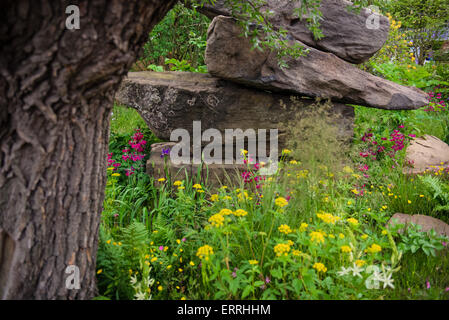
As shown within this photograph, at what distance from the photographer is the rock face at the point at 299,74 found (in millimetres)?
3561

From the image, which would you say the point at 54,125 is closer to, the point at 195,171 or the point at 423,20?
the point at 195,171

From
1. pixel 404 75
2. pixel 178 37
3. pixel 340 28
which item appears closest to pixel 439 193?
pixel 340 28

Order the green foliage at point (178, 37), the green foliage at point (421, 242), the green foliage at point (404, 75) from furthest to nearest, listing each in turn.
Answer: the green foliage at point (178, 37)
the green foliage at point (404, 75)
the green foliage at point (421, 242)

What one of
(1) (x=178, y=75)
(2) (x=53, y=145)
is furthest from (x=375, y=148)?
(2) (x=53, y=145)

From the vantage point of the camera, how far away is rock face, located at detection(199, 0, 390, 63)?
3.79 metres

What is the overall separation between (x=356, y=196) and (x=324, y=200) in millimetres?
1033

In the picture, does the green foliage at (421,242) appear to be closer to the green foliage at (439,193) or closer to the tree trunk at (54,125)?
the green foliage at (439,193)

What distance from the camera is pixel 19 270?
1621mm

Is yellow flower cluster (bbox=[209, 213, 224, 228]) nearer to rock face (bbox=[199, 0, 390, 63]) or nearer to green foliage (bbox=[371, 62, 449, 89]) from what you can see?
rock face (bbox=[199, 0, 390, 63])

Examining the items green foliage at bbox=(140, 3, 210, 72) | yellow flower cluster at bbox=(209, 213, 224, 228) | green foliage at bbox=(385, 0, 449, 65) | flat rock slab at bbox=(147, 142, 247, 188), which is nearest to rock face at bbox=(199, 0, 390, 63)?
flat rock slab at bbox=(147, 142, 247, 188)

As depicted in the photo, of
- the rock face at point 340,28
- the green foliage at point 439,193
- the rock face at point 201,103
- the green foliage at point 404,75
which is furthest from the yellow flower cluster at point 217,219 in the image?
the green foliage at point 404,75

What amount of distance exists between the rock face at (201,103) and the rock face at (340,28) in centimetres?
76

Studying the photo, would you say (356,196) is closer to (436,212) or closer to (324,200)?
(436,212)

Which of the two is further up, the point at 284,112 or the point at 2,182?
the point at 284,112
